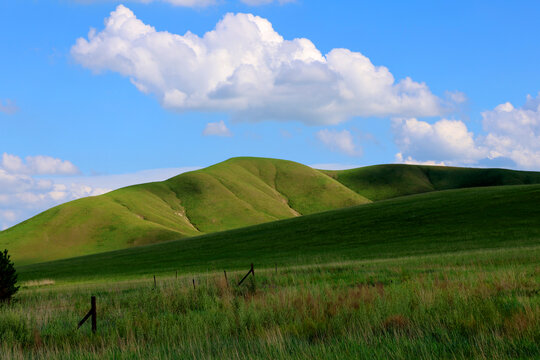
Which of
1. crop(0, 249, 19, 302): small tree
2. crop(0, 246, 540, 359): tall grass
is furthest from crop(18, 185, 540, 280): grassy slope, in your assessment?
crop(0, 246, 540, 359): tall grass

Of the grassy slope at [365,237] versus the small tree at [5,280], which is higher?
the small tree at [5,280]

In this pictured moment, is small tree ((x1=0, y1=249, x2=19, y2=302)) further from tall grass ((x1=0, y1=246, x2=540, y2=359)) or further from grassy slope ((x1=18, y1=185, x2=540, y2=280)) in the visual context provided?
grassy slope ((x1=18, y1=185, x2=540, y2=280))

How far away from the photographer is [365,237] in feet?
200

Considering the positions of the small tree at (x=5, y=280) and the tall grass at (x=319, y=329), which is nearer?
the tall grass at (x=319, y=329)

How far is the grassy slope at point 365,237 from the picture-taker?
48938 millimetres

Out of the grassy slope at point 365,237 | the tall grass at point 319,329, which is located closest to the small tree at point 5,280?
the tall grass at point 319,329

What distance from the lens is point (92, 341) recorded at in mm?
11547

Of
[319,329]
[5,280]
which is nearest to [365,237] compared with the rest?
[5,280]

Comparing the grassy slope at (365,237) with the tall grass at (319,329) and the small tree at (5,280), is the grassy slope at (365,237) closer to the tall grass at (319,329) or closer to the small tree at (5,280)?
the small tree at (5,280)

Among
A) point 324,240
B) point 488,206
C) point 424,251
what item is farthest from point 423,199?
point 424,251

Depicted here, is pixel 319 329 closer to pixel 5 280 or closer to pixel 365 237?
pixel 5 280

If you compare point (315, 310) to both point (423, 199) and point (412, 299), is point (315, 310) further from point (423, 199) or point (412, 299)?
point (423, 199)

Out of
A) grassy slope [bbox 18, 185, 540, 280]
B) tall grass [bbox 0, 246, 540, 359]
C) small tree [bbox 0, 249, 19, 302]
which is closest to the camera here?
tall grass [bbox 0, 246, 540, 359]

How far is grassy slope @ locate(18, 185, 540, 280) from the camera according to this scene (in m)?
48.9
